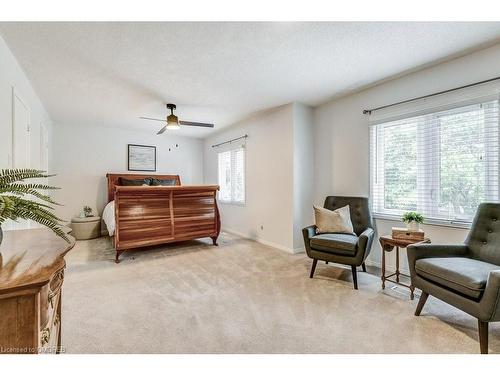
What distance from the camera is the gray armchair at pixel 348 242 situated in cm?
246

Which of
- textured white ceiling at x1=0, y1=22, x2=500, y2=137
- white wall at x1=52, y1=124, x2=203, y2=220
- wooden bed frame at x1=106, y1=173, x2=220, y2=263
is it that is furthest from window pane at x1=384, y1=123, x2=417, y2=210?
white wall at x1=52, y1=124, x2=203, y2=220

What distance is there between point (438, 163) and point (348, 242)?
4.24 ft

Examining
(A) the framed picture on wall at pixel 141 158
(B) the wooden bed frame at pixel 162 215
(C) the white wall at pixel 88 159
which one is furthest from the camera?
(A) the framed picture on wall at pixel 141 158

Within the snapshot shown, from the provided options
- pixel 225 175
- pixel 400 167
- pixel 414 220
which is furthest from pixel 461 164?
pixel 225 175

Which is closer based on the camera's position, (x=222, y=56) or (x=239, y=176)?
(x=222, y=56)

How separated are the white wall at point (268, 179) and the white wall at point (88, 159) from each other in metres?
2.36

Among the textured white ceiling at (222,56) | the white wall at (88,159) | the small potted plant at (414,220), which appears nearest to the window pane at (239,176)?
the textured white ceiling at (222,56)

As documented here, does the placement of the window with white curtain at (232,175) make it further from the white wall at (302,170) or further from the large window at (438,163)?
the large window at (438,163)

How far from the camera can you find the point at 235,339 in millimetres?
1671

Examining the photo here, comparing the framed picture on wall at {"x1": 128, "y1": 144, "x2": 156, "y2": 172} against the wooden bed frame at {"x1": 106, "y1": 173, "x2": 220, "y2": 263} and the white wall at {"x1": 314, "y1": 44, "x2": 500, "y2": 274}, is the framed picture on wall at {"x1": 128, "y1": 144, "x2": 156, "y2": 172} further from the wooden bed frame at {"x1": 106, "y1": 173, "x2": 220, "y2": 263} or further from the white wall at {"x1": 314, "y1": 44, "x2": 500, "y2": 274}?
Answer: the white wall at {"x1": 314, "y1": 44, "x2": 500, "y2": 274}

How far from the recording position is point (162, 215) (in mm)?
3721

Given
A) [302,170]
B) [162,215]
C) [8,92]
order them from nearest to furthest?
[8,92], [162,215], [302,170]

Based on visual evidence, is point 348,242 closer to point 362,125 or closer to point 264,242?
point 362,125

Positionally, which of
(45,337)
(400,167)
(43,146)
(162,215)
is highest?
(43,146)
